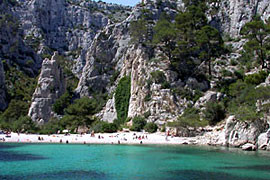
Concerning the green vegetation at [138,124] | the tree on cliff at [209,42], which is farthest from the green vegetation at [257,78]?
the green vegetation at [138,124]

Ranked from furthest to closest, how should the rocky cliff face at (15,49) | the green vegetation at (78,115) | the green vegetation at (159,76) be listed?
the rocky cliff face at (15,49), the green vegetation at (78,115), the green vegetation at (159,76)

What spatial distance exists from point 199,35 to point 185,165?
145ft

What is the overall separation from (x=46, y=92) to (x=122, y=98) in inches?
836

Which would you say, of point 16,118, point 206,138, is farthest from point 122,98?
point 206,138

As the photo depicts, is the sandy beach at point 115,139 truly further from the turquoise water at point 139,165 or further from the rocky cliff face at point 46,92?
the rocky cliff face at point 46,92

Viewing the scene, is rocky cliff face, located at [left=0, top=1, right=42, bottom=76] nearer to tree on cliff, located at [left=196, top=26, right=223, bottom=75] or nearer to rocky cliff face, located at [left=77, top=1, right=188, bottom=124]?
rocky cliff face, located at [left=77, top=1, right=188, bottom=124]

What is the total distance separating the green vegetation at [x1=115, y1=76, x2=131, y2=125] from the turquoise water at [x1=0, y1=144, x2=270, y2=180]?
3077 centimetres

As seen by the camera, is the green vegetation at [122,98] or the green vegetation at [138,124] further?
the green vegetation at [122,98]

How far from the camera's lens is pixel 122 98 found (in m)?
74.4

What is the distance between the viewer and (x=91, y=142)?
5294 cm

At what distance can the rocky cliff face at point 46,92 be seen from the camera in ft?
260

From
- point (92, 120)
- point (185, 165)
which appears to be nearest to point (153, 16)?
point (92, 120)

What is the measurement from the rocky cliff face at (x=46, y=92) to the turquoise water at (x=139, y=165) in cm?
4062

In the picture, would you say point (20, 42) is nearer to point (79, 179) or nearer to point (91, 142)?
point (91, 142)
